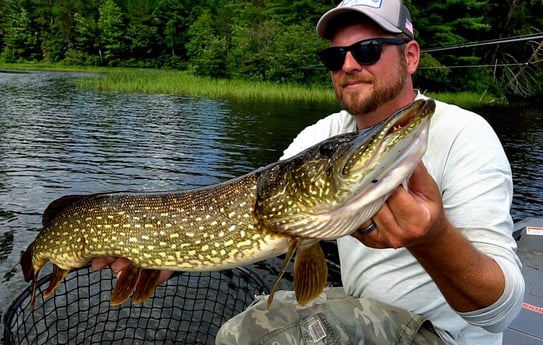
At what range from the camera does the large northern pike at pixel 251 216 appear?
5.06ft

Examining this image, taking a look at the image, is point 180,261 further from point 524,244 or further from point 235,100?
point 235,100

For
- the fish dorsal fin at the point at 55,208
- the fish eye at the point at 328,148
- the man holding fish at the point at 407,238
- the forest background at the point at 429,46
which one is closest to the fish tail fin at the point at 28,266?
the fish dorsal fin at the point at 55,208

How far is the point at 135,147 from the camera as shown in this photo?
445 inches

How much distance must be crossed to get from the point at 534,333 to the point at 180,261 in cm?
195

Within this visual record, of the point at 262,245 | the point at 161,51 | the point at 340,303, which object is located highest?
the point at 262,245

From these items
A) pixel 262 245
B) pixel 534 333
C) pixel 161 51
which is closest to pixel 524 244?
pixel 534 333

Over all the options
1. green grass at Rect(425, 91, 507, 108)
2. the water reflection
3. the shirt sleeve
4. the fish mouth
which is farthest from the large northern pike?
green grass at Rect(425, 91, 507, 108)

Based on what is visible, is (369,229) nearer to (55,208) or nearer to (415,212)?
(415,212)

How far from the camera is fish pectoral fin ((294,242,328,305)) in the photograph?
2.03 m

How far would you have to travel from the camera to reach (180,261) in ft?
7.94

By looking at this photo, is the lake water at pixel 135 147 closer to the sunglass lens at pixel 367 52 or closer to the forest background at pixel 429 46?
the sunglass lens at pixel 367 52

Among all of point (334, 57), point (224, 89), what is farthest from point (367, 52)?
point (224, 89)

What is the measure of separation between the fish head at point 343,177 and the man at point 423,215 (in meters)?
0.07

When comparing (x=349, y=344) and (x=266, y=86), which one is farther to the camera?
(x=266, y=86)
